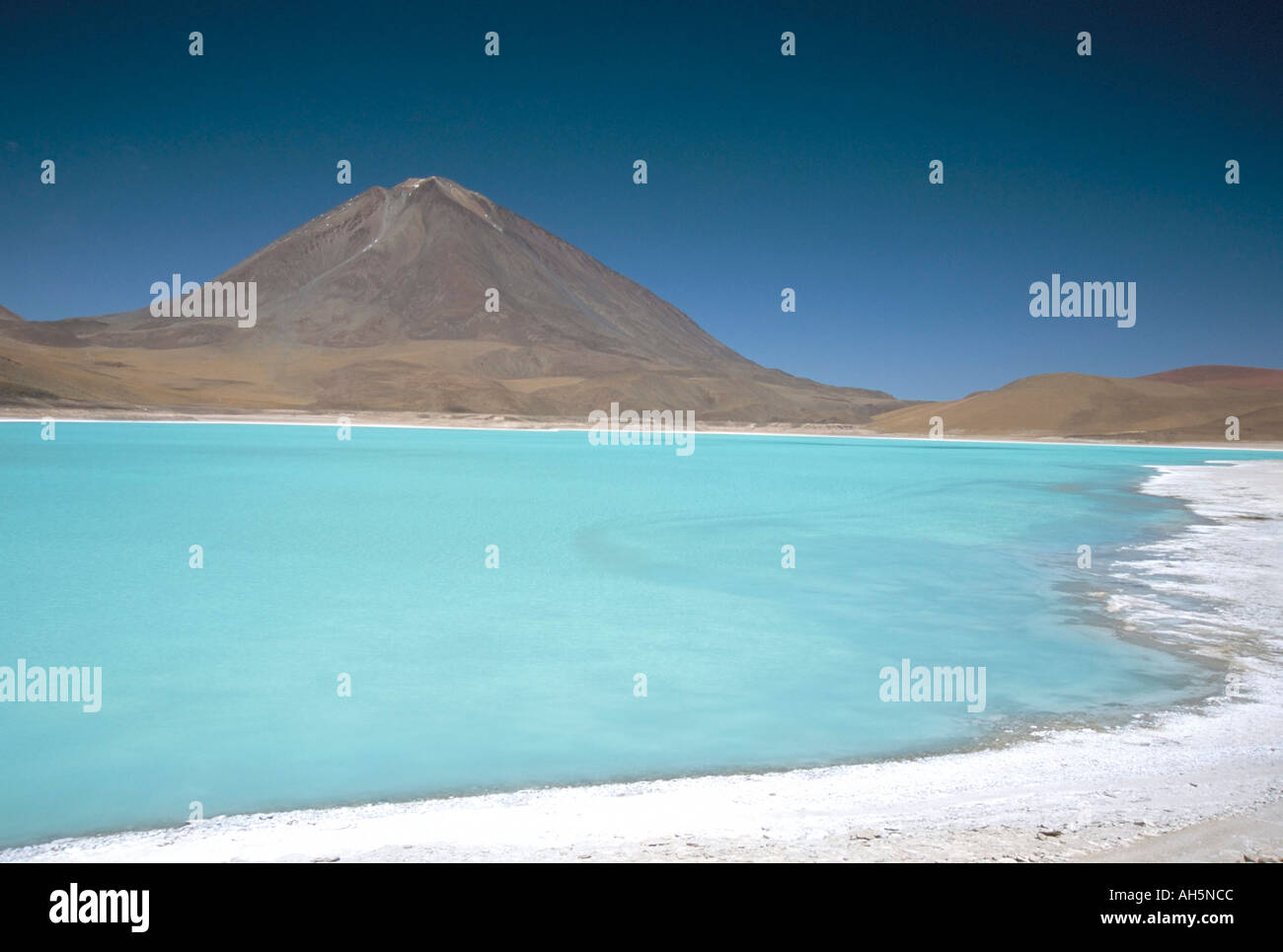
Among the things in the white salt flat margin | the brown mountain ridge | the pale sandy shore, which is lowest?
the white salt flat margin

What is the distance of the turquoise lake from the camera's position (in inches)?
179

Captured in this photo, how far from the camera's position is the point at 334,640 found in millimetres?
6922

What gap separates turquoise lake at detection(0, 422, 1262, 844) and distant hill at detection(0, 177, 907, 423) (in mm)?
54903

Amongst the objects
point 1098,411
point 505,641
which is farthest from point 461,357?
point 505,641

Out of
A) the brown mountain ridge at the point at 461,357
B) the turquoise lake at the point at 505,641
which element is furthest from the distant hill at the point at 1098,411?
the turquoise lake at the point at 505,641

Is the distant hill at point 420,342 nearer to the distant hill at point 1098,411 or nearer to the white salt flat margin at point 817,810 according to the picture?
the distant hill at point 1098,411

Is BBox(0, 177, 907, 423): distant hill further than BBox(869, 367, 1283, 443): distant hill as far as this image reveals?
Yes

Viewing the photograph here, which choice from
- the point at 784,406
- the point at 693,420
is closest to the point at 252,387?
the point at 693,420

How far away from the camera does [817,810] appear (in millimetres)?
3674

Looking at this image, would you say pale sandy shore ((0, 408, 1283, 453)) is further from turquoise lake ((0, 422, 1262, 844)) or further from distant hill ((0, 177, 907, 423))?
turquoise lake ((0, 422, 1262, 844))

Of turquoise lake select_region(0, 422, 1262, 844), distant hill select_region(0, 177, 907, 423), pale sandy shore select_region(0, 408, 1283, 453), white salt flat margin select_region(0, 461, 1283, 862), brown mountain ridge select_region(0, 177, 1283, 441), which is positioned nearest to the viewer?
white salt flat margin select_region(0, 461, 1283, 862)

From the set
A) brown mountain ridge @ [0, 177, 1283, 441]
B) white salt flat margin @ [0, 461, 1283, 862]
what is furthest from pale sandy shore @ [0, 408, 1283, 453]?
white salt flat margin @ [0, 461, 1283, 862]

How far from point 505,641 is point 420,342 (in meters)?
112

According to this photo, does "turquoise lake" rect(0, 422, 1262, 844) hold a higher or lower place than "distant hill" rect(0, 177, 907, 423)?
lower
